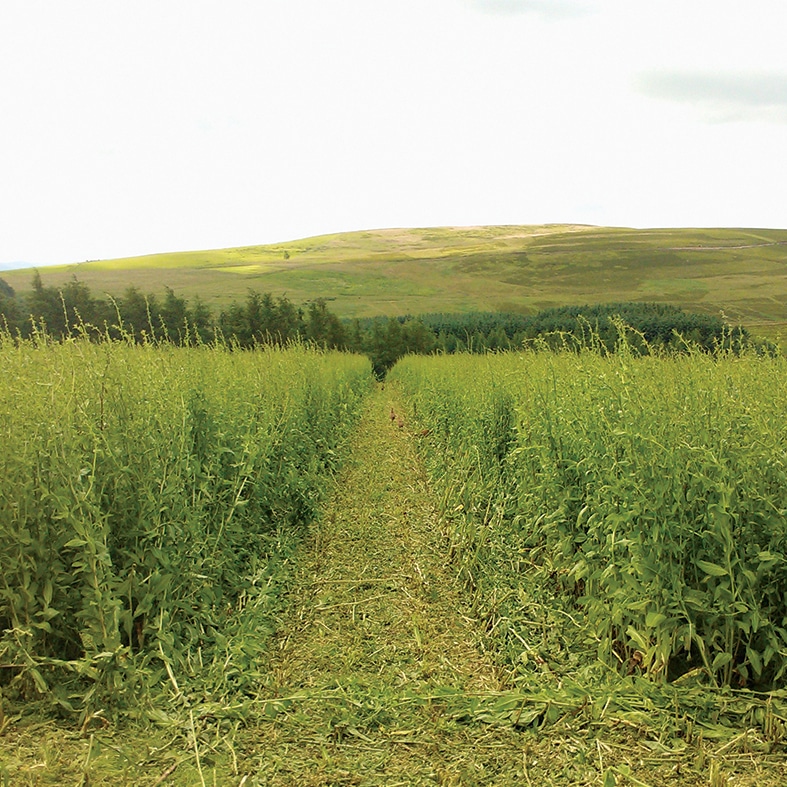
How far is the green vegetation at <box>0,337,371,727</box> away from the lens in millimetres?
3906

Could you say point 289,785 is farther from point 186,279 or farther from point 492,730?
point 186,279

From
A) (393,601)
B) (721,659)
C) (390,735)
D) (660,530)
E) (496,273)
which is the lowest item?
(393,601)

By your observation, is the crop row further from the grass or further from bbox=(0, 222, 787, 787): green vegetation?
the grass

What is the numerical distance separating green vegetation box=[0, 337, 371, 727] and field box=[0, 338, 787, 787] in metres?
0.02

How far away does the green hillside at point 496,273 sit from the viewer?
99.4 metres

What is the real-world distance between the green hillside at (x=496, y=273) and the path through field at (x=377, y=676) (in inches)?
3094

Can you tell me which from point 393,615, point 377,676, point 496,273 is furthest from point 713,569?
point 496,273

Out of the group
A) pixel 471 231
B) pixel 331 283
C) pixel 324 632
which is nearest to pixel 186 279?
pixel 331 283

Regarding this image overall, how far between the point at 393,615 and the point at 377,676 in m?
1.08

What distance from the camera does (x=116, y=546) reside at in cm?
460

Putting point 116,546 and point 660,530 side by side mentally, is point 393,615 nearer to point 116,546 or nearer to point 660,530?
point 116,546

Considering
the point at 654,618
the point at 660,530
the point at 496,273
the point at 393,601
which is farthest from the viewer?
the point at 496,273

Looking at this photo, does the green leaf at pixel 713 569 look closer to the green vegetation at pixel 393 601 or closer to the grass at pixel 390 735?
the green vegetation at pixel 393 601

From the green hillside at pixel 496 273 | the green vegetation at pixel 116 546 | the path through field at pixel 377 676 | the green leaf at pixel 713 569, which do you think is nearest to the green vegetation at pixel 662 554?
the green leaf at pixel 713 569
